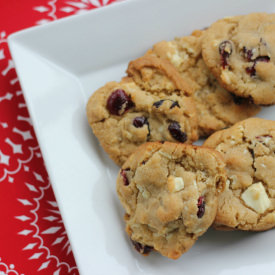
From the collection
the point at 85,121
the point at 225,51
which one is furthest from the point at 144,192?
the point at 225,51

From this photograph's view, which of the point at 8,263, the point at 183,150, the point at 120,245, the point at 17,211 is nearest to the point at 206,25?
the point at 183,150

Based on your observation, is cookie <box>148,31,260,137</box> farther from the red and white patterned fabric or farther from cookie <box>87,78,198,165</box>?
the red and white patterned fabric

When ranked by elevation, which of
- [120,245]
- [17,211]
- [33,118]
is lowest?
[120,245]

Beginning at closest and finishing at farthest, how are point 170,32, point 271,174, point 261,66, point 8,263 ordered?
point 271,174, point 261,66, point 8,263, point 170,32

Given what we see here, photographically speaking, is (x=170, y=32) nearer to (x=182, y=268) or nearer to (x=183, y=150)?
(x=183, y=150)

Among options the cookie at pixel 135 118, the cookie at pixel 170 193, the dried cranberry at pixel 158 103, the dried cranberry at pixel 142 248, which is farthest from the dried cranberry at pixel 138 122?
the dried cranberry at pixel 142 248

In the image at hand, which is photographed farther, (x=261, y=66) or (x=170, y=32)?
(x=170, y=32)

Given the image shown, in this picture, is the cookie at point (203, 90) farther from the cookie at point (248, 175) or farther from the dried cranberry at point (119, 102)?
the dried cranberry at point (119, 102)
